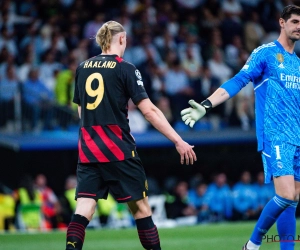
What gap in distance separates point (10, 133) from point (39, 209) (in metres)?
1.67

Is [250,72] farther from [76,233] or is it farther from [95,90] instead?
[76,233]

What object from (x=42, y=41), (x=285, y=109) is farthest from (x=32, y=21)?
(x=285, y=109)

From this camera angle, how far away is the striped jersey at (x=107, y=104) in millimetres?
6629

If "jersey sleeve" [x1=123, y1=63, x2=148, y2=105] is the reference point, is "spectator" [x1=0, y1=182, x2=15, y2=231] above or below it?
below

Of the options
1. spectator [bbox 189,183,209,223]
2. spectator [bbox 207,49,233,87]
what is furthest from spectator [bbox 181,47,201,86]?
spectator [bbox 189,183,209,223]

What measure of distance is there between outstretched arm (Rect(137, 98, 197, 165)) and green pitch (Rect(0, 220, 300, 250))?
2.94 m

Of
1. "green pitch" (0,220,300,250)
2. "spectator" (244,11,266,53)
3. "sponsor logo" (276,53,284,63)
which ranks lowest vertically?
Answer: "green pitch" (0,220,300,250)

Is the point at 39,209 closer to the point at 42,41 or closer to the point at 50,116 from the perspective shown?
the point at 50,116

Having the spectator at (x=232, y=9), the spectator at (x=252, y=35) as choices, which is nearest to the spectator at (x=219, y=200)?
the spectator at (x=252, y=35)

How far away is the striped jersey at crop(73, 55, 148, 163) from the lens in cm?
663

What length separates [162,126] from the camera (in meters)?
6.54

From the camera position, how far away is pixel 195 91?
17.5m

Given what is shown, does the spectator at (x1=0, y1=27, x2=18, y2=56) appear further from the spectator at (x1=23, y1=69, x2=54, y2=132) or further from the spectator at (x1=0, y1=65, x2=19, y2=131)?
the spectator at (x1=23, y1=69, x2=54, y2=132)

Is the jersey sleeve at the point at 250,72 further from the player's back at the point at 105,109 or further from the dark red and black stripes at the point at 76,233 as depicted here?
the dark red and black stripes at the point at 76,233
